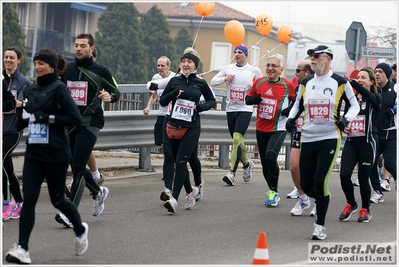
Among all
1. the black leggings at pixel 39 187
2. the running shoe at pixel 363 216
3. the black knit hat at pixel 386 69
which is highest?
the black knit hat at pixel 386 69

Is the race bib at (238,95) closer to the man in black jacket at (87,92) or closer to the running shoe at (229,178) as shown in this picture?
the running shoe at (229,178)

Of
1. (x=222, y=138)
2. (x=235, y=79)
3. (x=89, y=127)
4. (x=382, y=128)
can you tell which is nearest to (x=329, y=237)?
(x=89, y=127)

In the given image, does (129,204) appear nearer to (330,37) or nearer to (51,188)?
(51,188)

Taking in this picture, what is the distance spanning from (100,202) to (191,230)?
4.00ft

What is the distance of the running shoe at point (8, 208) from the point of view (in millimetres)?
10273

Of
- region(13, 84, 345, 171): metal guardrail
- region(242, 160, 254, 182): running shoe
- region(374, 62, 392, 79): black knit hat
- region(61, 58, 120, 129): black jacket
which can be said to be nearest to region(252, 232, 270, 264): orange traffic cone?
region(61, 58, 120, 129): black jacket

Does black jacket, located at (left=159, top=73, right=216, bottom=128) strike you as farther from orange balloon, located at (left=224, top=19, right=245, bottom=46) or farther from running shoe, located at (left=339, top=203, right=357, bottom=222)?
orange balloon, located at (left=224, top=19, right=245, bottom=46)

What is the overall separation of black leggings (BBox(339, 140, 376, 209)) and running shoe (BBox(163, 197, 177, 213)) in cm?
200

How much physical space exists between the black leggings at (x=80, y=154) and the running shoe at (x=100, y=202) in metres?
0.49

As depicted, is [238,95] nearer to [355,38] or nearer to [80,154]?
[80,154]

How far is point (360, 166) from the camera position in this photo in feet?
36.5

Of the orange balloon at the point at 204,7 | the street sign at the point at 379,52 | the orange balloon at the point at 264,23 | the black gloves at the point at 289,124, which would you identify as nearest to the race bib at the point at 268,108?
the black gloves at the point at 289,124

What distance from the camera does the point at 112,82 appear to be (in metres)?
10.4

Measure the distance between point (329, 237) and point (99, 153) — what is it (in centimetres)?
802
